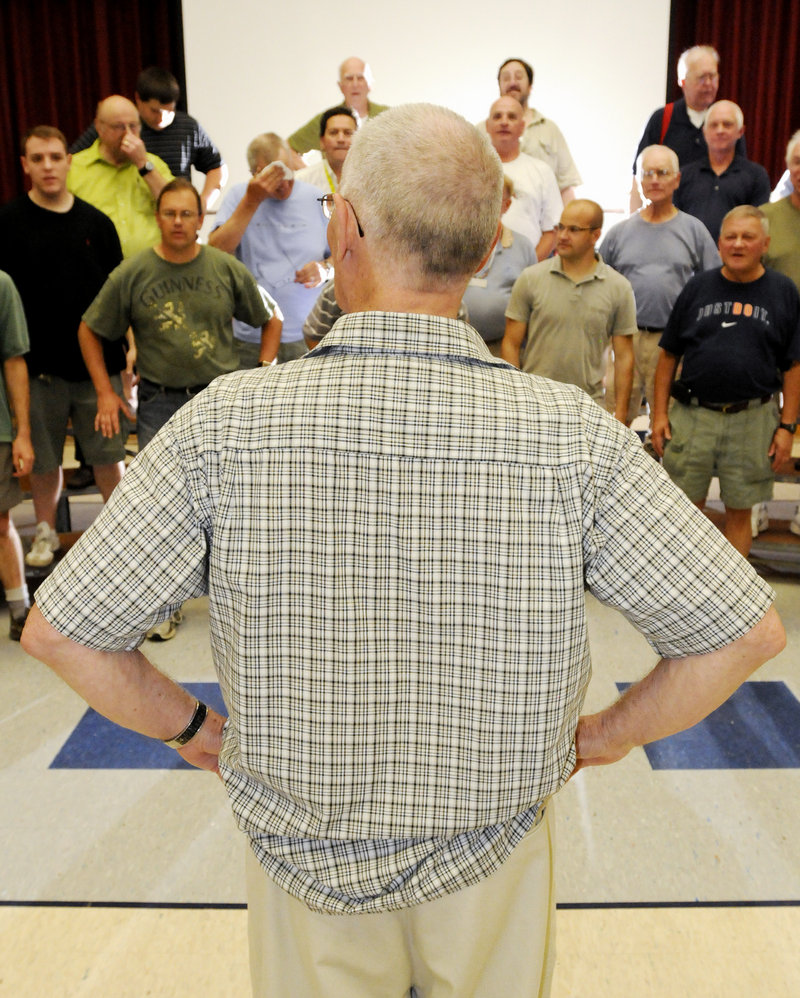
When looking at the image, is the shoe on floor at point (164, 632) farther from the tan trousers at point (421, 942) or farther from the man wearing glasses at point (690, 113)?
the man wearing glasses at point (690, 113)

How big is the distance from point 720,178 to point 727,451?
172cm

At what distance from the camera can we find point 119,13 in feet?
23.1

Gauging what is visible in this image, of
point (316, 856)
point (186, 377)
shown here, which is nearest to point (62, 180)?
point (186, 377)

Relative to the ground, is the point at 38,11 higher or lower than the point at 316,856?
higher

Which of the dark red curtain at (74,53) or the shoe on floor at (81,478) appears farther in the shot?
the dark red curtain at (74,53)

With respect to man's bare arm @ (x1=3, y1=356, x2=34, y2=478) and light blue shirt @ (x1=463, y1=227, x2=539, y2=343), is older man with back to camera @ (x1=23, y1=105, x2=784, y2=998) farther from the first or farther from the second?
light blue shirt @ (x1=463, y1=227, x2=539, y2=343)

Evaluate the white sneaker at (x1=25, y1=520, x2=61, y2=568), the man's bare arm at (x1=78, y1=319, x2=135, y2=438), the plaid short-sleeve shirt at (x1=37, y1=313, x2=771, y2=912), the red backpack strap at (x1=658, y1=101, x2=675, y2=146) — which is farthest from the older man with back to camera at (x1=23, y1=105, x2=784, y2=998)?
the red backpack strap at (x1=658, y1=101, x2=675, y2=146)

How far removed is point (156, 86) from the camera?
4242mm

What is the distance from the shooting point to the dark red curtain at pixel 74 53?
7000mm

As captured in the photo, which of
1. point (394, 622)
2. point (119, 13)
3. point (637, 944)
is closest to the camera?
point (394, 622)

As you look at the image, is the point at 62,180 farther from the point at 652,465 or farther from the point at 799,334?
the point at 652,465

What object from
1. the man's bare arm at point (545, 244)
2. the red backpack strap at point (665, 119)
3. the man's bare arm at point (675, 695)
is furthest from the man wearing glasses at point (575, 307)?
the man's bare arm at point (675, 695)

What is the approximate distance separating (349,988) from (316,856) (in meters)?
0.18

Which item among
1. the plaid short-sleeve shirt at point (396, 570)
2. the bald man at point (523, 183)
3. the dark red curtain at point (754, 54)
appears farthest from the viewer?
the dark red curtain at point (754, 54)
